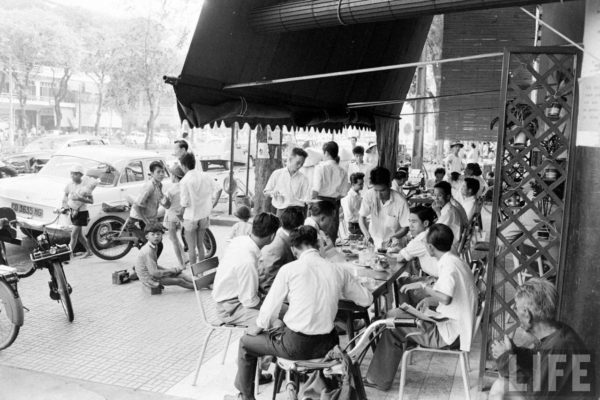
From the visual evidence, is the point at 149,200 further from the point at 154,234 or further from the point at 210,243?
the point at 154,234

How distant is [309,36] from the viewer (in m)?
6.69

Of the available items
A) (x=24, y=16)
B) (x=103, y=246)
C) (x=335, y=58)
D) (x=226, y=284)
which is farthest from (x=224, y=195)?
(x=24, y=16)

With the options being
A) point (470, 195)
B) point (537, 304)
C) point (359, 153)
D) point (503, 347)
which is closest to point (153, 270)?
point (470, 195)

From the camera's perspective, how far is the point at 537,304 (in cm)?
315

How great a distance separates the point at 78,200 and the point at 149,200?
1098mm

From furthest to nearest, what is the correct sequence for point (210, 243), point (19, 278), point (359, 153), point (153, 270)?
point (359, 153) < point (210, 243) < point (153, 270) < point (19, 278)

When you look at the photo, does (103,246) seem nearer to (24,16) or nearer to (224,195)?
(224,195)

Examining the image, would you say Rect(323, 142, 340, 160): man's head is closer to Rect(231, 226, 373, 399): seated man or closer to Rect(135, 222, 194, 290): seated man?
Rect(135, 222, 194, 290): seated man

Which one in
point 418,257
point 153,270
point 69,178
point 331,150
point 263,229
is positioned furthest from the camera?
point 69,178

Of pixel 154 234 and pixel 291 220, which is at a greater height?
pixel 291 220

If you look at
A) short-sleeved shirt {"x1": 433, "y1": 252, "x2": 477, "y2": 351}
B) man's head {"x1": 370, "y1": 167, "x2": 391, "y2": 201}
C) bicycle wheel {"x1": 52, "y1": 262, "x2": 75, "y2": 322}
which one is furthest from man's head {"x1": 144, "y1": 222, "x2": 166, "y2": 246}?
short-sleeved shirt {"x1": 433, "y1": 252, "x2": 477, "y2": 351}

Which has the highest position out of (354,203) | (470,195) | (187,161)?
(187,161)

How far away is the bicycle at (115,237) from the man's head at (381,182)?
370 centimetres

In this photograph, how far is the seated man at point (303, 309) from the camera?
3.83 meters
